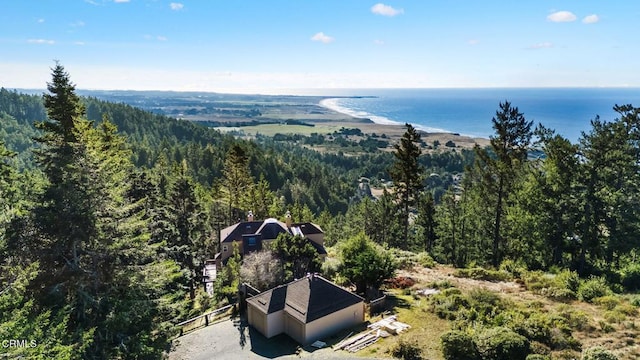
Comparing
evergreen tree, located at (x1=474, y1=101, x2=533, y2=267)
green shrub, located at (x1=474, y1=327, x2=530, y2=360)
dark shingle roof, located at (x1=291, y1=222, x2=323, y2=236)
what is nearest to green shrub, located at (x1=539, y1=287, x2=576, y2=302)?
Result: green shrub, located at (x1=474, y1=327, x2=530, y2=360)

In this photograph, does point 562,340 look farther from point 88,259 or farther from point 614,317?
point 88,259

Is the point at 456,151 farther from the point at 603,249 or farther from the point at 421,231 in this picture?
the point at 603,249

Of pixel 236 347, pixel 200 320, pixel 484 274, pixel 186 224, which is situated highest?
pixel 186 224

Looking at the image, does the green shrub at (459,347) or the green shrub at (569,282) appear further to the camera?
the green shrub at (569,282)

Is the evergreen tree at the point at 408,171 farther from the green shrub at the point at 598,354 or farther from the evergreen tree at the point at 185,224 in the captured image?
the green shrub at the point at 598,354

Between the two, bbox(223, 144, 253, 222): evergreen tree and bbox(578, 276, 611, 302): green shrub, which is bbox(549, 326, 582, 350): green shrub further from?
bbox(223, 144, 253, 222): evergreen tree

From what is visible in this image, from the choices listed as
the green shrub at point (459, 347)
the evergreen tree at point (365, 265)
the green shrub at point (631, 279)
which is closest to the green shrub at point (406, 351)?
the green shrub at point (459, 347)

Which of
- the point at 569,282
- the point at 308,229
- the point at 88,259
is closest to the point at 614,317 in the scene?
the point at 569,282
